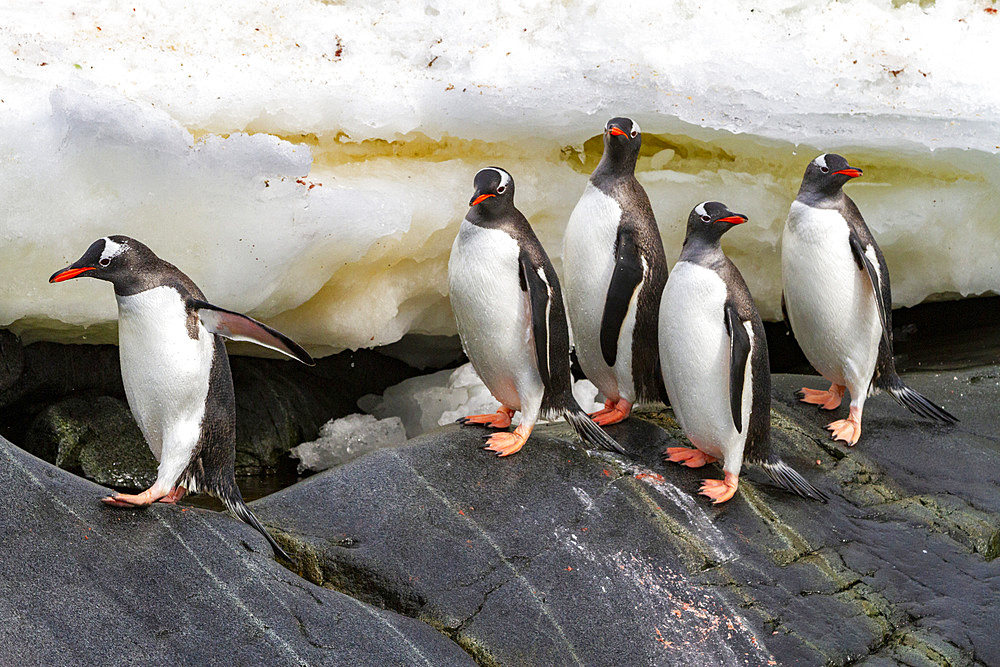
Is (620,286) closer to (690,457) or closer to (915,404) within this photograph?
(690,457)

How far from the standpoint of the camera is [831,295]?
376 cm

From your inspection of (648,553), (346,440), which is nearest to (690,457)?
(648,553)

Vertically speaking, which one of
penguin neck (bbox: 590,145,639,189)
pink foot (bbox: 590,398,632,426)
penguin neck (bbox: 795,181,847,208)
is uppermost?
penguin neck (bbox: 590,145,639,189)

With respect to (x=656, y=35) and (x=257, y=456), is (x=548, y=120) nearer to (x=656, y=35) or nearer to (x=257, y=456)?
(x=656, y=35)

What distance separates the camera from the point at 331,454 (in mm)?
4371

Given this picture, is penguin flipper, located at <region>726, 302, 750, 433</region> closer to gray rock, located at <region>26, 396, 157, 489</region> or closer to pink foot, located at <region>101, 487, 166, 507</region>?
pink foot, located at <region>101, 487, 166, 507</region>

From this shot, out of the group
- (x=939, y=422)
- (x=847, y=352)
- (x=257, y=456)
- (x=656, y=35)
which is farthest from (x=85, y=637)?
(x=656, y=35)

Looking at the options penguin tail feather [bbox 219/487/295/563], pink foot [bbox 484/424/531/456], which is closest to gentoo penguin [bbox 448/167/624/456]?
pink foot [bbox 484/424/531/456]

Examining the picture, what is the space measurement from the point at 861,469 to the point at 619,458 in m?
0.93

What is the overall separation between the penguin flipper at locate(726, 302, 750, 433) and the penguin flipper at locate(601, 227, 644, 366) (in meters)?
0.39

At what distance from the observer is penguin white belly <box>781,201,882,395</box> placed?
3725mm

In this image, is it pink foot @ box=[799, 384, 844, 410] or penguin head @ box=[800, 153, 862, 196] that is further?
pink foot @ box=[799, 384, 844, 410]

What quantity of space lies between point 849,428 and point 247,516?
2258 millimetres

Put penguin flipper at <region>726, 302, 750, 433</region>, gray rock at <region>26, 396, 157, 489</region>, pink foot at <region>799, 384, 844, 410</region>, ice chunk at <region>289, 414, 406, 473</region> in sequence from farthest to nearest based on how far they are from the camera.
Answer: ice chunk at <region>289, 414, 406, 473</region>, pink foot at <region>799, 384, 844, 410</region>, gray rock at <region>26, 396, 157, 489</region>, penguin flipper at <region>726, 302, 750, 433</region>
